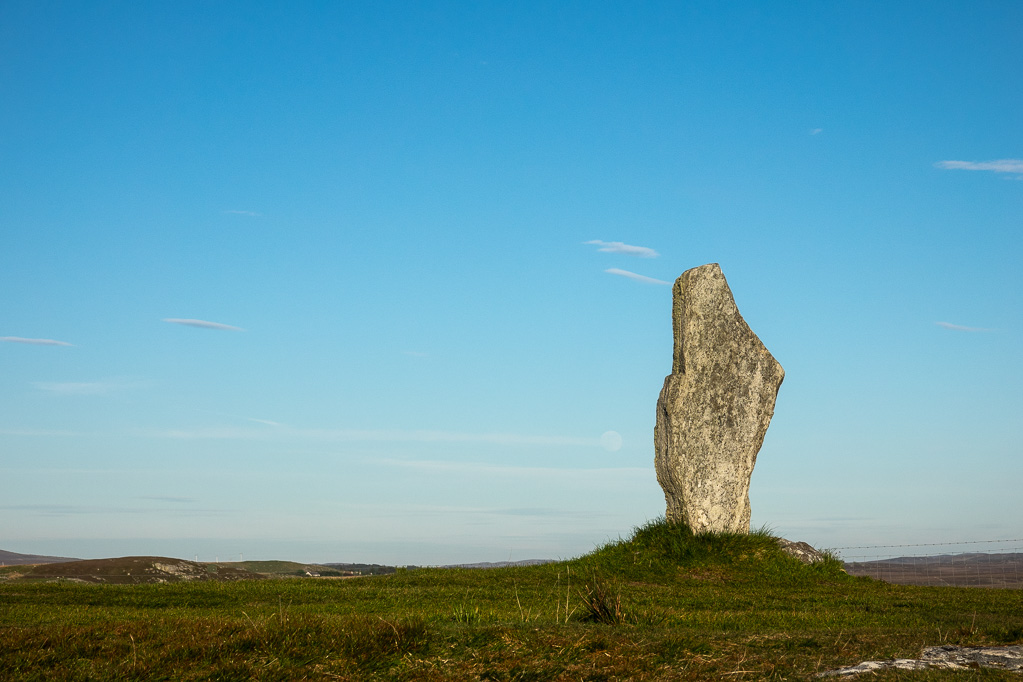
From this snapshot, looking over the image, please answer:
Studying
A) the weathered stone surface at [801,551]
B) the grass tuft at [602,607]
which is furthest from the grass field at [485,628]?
the weathered stone surface at [801,551]

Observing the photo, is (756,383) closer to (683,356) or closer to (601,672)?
(683,356)

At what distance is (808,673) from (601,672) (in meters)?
1.65

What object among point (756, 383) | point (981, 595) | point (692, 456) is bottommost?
point (981, 595)

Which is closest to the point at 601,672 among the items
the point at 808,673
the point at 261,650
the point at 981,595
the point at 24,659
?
the point at 808,673

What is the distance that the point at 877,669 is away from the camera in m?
7.00

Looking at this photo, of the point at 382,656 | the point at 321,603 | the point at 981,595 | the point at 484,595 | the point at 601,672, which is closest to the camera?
the point at 601,672

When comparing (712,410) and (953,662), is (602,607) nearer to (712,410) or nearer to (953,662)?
(953,662)

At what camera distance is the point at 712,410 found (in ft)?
61.9

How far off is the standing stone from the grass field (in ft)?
7.34

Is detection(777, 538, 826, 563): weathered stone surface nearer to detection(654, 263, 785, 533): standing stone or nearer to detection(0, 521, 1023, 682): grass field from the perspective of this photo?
detection(654, 263, 785, 533): standing stone

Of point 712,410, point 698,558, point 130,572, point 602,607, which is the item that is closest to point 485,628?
point 602,607

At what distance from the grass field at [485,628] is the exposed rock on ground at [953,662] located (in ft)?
0.72

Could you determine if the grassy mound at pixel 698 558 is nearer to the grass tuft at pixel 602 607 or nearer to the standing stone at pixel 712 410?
the standing stone at pixel 712 410

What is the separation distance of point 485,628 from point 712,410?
1150 cm
